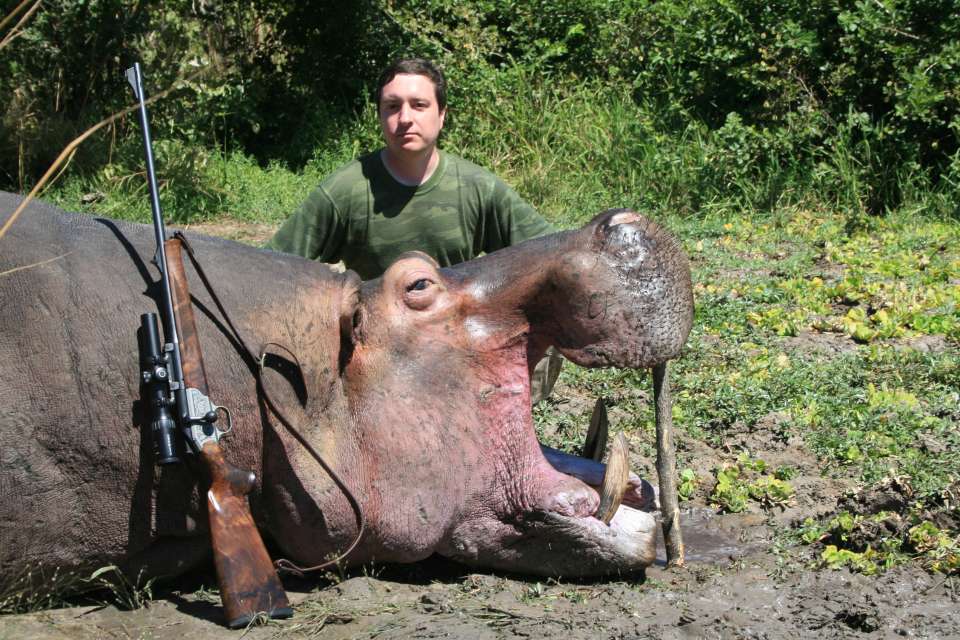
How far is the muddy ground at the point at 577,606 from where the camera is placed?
311 centimetres

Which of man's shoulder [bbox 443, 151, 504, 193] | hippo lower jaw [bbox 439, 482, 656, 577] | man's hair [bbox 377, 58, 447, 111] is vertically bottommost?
hippo lower jaw [bbox 439, 482, 656, 577]

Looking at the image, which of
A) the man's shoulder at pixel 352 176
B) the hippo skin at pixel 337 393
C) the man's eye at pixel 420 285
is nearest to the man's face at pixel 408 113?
the man's shoulder at pixel 352 176

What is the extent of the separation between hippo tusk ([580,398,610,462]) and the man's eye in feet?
2.56

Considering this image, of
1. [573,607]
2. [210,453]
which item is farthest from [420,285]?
[573,607]

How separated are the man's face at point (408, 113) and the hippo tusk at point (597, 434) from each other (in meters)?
1.33

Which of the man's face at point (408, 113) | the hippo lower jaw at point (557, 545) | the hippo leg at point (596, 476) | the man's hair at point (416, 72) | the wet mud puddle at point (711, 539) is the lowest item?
the wet mud puddle at point (711, 539)

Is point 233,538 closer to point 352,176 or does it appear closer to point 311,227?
point 311,227

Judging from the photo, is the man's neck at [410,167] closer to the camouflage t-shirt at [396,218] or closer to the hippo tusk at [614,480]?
the camouflage t-shirt at [396,218]

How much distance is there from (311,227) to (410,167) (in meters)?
0.45

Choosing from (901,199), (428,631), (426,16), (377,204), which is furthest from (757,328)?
(426,16)

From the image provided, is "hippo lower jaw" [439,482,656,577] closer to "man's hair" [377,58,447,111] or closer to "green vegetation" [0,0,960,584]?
"green vegetation" [0,0,960,584]

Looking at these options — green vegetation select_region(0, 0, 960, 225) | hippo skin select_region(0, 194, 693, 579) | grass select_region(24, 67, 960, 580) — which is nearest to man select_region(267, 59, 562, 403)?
grass select_region(24, 67, 960, 580)

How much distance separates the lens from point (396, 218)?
4.67 m

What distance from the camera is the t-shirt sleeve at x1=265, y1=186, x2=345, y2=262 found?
Result: 15.0 feet
